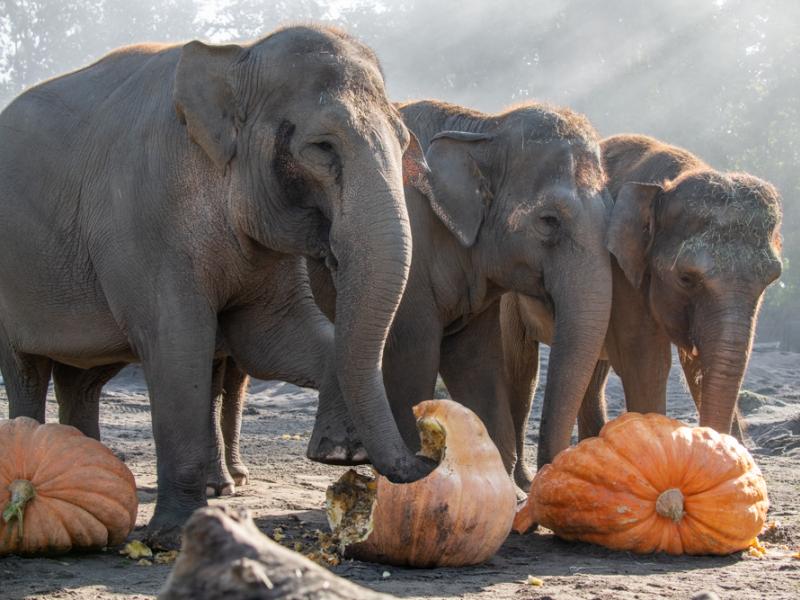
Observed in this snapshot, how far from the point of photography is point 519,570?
5.32 meters

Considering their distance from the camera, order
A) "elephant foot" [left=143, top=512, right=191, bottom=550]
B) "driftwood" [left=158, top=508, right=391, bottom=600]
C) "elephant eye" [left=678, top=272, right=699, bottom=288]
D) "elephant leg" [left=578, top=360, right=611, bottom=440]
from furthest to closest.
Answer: "elephant leg" [left=578, top=360, right=611, bottom=440], "elephant eye" [left=678, top=272, right=699, bottom=288], "elephant foot" [left=143, top=512, right=191, bottom=550], "driftwood" [left=158, top=508, right=391, bottom=600]

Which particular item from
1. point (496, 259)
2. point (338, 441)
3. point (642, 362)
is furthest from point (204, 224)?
point (642, 362)

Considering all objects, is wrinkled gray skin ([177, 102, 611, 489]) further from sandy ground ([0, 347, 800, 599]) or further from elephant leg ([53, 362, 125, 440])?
elephant leg ([53, 362, 125, 440])

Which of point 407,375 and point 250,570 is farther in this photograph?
Answer: point 407,375

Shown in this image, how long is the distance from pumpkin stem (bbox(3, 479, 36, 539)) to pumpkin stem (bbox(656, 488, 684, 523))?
2693 mm

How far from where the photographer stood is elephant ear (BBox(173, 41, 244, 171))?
18.7 feet

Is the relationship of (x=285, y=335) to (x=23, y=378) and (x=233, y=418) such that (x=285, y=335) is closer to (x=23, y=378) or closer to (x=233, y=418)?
(x=23, y=378)

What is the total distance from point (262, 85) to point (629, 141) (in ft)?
11.2

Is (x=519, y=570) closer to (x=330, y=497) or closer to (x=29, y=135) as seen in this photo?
(x=330, y=497)

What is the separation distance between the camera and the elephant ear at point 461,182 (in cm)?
732

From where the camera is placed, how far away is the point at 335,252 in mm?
5254

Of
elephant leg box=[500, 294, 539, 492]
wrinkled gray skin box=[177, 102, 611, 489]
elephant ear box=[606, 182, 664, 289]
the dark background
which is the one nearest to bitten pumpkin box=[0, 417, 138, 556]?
wrinkled gray skin box=[177, 102, 611, 489]

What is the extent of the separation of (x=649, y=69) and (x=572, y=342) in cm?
2508

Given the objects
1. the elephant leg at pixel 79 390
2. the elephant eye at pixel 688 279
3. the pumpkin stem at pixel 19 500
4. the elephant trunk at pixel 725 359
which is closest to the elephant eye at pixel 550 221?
the elephant eye at pixel 688 279
